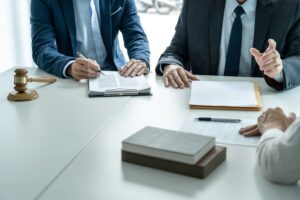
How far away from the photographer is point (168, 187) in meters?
1.03

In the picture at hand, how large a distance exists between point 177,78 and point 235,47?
1.19 feet

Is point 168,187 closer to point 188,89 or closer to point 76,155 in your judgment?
point 76,155

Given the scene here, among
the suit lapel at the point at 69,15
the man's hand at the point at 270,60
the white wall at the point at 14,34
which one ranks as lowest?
the white wall at the point at 14,34

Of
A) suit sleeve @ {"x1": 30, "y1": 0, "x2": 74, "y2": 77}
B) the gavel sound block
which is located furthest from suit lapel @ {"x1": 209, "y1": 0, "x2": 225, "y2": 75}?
the gavel sound block

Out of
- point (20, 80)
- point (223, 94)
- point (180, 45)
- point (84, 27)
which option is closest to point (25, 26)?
point (84, 27)

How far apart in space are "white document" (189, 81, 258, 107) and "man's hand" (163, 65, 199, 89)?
Answer: 0.05 metres

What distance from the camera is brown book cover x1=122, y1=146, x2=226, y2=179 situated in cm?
106

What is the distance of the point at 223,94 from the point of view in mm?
1685

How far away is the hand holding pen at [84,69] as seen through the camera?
1881mm

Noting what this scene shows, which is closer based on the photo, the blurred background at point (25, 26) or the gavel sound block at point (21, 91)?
the gavel sound block at point (21, 91)

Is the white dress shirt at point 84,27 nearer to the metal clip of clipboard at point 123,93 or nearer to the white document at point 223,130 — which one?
the metal clip of clipboard at point 123,93

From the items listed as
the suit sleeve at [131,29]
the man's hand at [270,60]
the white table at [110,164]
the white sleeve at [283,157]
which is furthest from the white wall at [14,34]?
the white sleeve at [283,157]

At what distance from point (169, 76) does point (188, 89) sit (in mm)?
126

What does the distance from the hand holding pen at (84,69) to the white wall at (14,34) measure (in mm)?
1455
